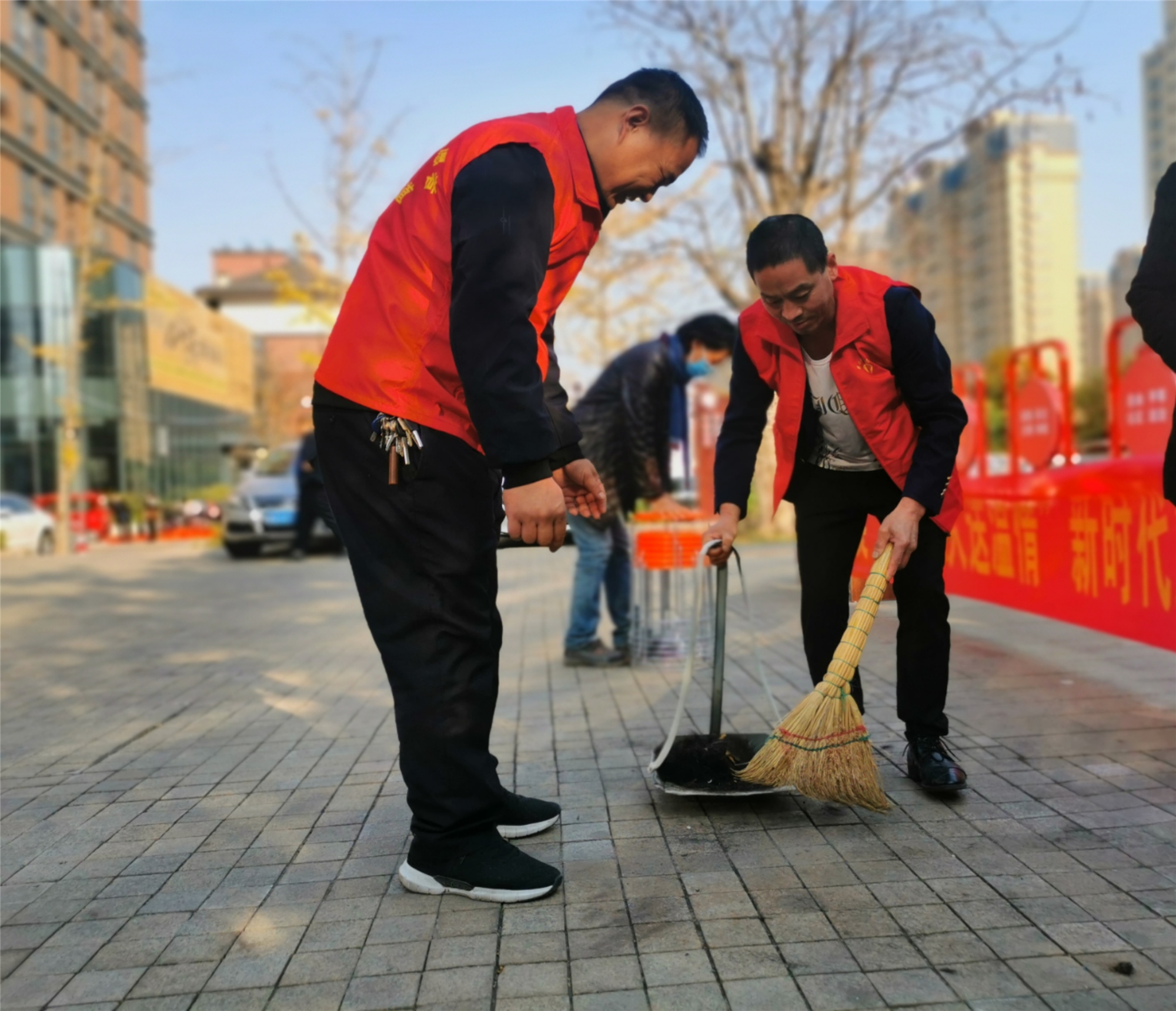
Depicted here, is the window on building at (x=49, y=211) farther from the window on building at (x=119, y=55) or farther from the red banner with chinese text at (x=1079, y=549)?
the red banner with chinese text at (x=1079, y=549)

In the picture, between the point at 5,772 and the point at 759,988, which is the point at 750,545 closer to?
the point at 5,772

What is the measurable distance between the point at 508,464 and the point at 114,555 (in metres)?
20.1

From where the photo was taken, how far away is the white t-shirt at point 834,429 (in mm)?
3502

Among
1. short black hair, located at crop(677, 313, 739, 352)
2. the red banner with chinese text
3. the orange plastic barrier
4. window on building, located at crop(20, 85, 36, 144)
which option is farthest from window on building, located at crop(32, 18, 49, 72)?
the red banner with chinese text

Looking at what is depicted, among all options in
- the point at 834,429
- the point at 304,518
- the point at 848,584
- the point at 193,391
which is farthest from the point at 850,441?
the point at 193,391

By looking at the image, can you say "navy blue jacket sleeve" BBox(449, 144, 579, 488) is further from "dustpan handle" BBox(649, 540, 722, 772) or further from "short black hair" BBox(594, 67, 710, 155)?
"dustpan handle" BBox(649, 540, 722, 772)

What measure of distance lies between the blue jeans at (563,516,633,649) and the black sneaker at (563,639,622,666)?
0.09ft

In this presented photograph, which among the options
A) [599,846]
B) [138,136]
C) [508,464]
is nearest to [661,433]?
[599,846]

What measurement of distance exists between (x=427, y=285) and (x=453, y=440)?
37cm

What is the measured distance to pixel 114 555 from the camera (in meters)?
20.6

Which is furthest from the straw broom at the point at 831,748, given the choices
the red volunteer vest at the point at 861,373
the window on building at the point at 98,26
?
the window on building at the point at 98,26

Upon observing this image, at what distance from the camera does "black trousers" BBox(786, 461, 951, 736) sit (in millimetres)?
3506

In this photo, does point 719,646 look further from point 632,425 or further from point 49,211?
point 49,211

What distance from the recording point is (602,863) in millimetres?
2963
